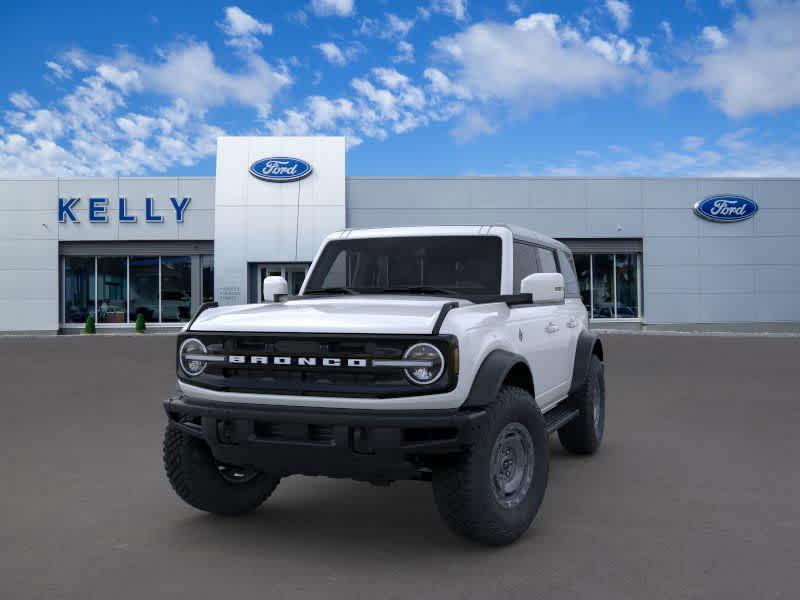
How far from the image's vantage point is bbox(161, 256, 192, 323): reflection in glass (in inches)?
1184

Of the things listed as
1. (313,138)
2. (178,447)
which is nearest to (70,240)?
(313,138)

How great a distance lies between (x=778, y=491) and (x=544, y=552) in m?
2.30

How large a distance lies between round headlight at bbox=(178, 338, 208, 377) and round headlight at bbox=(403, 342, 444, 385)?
4.00 feet

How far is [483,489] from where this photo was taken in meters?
3.71

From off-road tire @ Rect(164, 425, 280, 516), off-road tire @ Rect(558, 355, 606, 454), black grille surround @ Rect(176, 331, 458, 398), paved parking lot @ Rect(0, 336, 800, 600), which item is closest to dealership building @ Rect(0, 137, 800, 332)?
paved parking lot @ Rect(0, 336, 800, 600)

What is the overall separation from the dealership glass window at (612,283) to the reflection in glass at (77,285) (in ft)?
65.7

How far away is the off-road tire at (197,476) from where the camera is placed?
430 cm

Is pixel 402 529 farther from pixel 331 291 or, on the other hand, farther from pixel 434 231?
pixel 434 231

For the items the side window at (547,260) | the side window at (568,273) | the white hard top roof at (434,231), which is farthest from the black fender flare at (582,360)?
the white hard top roof at (434,231)

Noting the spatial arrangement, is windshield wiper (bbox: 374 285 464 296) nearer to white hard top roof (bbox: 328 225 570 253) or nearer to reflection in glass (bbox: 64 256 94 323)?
white hard top roof (bbox: 328 225 570 253)

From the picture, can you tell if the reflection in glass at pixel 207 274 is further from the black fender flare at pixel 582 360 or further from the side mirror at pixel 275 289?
the side mirror at pixel 275 289

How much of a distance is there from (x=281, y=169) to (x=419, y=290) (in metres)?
24.3

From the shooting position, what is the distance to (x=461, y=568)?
374cm

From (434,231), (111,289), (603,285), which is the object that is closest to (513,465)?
(434,231)
